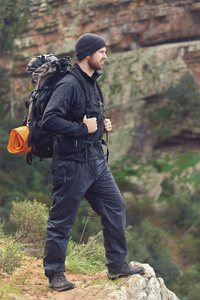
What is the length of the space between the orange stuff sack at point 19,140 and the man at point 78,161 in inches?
9.4

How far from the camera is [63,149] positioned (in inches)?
146

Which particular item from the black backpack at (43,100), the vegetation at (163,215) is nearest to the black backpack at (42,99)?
the black backpack at (43,100)

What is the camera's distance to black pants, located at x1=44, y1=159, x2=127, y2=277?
3707 millimetres

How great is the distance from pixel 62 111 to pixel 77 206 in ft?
2.58

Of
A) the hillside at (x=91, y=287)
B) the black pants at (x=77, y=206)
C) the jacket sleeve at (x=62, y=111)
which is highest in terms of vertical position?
the jacket sleeve at (x=62, y=111)

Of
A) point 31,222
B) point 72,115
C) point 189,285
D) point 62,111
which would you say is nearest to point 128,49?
point 189,285

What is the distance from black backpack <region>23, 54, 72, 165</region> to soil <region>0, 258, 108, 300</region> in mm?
1125

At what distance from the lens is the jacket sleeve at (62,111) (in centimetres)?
353

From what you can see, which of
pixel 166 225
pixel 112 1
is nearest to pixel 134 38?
pixel 112 1

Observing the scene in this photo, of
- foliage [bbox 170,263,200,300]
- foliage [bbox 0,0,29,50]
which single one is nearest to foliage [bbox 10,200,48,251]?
foliage [bbox 170,263,200,300]

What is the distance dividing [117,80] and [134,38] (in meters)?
3.34

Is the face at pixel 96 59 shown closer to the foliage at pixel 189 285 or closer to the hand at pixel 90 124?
the hand at pixel 90 124

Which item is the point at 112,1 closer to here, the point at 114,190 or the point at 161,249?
the point at 161,249

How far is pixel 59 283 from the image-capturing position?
12.5 feet
